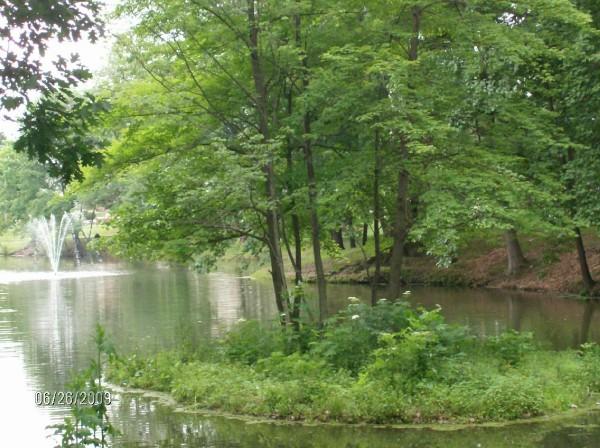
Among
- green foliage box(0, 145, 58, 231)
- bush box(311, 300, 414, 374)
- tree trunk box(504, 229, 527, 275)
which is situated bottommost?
bush box(311, 300, 414, 374)

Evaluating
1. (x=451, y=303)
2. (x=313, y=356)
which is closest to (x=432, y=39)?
(x=313, y=356)

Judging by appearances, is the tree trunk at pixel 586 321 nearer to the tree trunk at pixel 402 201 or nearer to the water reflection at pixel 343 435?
the tree trunk at pixel 402 201

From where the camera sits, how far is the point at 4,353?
1816 centimetres

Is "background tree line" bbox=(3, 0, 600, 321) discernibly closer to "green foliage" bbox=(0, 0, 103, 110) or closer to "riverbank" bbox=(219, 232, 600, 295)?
"green foliage" bbox=(0, 0, 103, 110)

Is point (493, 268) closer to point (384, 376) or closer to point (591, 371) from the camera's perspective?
point (591, 371)

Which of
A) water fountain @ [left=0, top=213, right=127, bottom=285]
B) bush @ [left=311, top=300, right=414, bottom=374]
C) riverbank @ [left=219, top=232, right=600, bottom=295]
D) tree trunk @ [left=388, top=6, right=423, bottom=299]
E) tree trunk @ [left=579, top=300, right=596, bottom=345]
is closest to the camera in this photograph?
bush @ [left=311, top=300, right=414, bottom=374]

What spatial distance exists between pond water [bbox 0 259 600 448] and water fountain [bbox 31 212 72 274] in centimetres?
1783

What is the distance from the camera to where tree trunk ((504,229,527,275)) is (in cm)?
3259

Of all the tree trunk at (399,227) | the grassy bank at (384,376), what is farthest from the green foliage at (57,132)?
the tree trunk at (399,227)

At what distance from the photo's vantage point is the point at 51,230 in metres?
68.0

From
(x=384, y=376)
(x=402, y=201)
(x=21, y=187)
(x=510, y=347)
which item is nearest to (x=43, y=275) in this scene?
(x=21, y=187)

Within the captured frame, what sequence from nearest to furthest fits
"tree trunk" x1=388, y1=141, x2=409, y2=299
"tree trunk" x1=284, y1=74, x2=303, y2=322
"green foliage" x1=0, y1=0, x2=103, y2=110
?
"green foliage" x1=0, y1=0, x2=103, y2=110 → "tree trunk" x1=388, y1=141, x2=409, y2=299 → "tree trunk" x1=284, y1=74, x2=303, y2=322

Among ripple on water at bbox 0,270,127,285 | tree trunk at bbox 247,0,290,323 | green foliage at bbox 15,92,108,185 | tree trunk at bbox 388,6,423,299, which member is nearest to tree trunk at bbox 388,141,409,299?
tree trunk at bbox 388,6,423,299

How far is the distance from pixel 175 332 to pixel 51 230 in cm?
5076
